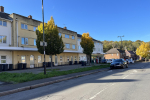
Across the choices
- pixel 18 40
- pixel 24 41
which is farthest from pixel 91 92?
pixel 24 41

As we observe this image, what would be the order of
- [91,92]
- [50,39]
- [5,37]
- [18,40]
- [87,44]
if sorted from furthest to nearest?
[87,44], [18,40], [5,37], [50,39], [91,92]

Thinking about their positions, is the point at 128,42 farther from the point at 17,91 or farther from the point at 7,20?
the point at 17,91

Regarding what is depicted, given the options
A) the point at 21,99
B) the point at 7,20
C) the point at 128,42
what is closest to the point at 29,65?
the point at 7,20

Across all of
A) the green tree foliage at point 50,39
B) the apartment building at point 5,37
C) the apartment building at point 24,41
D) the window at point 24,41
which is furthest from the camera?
the window at point 24,41

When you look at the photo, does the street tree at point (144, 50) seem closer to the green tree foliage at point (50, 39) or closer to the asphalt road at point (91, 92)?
the green tree foliage at point (50, 39)

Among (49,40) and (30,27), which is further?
(30,27)

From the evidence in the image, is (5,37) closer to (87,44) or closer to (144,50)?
(87,44)

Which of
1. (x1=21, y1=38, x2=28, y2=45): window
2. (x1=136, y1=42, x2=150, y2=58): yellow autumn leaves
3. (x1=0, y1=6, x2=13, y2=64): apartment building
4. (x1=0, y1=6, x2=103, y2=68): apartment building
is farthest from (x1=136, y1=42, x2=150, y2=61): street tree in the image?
(x1=0, y1=6, x2=13, y2=64): apartment building

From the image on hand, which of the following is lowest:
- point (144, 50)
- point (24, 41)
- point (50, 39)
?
point (50, 39)

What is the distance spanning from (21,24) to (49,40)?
346 inches

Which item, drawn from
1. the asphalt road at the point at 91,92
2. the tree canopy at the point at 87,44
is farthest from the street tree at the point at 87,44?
the asphalt road at the point at 91,92

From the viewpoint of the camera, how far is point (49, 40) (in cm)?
1616

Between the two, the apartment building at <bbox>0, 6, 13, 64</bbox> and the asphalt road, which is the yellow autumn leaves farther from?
the asphalt road

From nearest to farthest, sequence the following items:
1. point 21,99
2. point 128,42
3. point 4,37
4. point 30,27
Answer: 1. point 21,99
2. point 4,37
3. point 30,27
4. point 128,42
